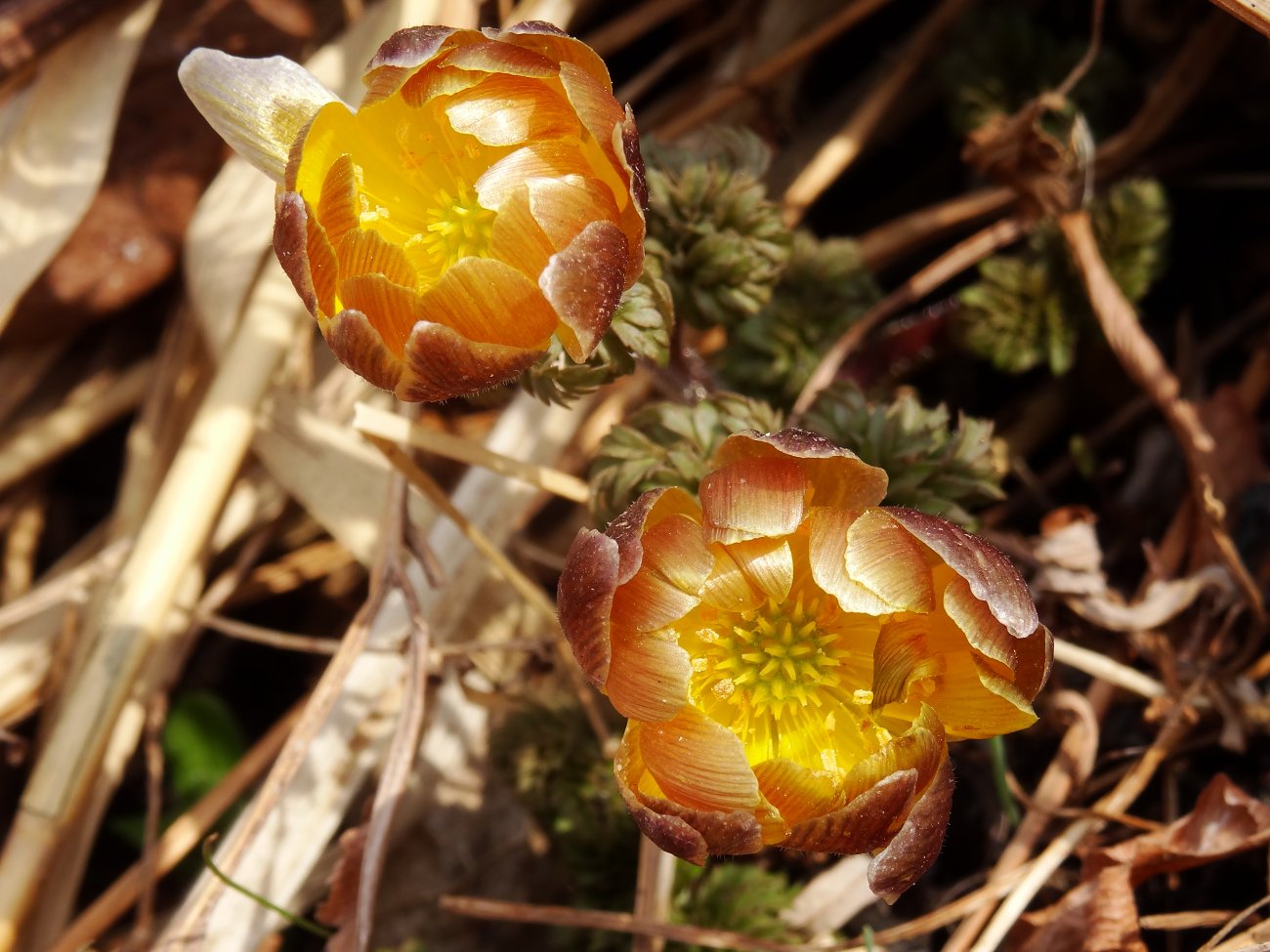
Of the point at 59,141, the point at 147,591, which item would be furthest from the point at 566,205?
the point at 59,141

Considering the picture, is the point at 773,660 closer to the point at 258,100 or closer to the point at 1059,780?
the point at 1059,780

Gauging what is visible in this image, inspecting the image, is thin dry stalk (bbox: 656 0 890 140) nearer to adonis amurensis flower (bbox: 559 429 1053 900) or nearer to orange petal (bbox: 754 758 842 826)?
adonis amurensis flower (bbox: 559 429 1053 900)

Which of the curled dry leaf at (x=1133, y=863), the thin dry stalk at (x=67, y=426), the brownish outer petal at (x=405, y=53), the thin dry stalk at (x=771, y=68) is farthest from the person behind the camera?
the thin dry stalk at (x=67, y=426)

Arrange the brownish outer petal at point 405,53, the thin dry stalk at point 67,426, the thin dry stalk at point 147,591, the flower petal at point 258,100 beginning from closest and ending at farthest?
the brownish outer petal at point 405,53, the flower petal at point 258,100, the thin dry stalk at point 147,591, the thin dry stalk at point 67,426

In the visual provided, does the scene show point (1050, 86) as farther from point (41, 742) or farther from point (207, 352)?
point (41, 742)

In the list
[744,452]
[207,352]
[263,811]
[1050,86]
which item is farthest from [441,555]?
[1050,86]

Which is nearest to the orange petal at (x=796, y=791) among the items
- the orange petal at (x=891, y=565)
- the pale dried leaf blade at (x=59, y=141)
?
the orange petal at (x=891, y=565)

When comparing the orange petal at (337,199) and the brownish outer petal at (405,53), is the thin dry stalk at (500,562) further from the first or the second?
the brownish outer petal at (405,53)
